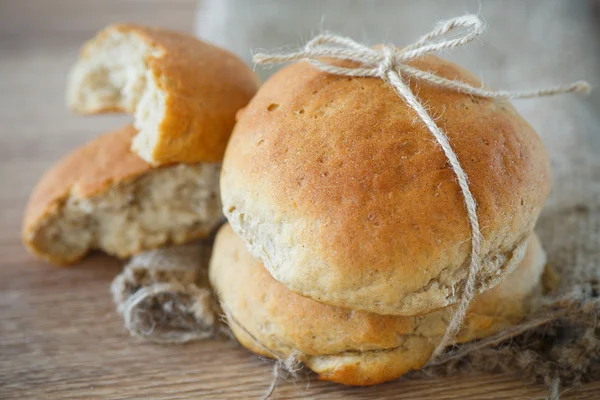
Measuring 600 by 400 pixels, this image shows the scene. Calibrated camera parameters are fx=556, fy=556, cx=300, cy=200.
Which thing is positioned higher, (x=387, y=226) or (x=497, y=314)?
(x=387, y=226)

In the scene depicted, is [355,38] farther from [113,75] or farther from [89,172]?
[89,172]

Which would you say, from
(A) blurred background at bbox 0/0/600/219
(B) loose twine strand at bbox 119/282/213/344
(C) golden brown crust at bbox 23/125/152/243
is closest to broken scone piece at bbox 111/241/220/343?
(B) loose twine strand at bbox 119/282/213/344

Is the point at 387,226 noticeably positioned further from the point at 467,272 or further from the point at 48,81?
the point at 48,81

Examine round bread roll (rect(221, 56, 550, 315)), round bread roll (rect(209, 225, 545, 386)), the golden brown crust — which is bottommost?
round bread roll (rect(209, 225, 545, 386))

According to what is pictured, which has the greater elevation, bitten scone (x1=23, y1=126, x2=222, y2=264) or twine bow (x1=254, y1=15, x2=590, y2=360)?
twine bow (x1=254, y1=15, x2=590, y2=360)

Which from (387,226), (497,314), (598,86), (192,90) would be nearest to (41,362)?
(192,90)

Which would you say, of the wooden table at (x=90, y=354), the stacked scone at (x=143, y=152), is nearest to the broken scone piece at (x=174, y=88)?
the stacked scone at (x=143, y=152)

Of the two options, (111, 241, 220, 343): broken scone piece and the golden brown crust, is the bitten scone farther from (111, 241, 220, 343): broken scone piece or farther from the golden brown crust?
(111, 241, 220, 343): broken scone piece
